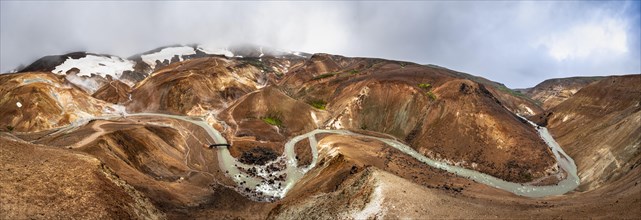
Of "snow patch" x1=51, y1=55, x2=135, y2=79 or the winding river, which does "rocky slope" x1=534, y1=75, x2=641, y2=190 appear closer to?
the winding river

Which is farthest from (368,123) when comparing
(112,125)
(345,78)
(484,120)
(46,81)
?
(46,81)

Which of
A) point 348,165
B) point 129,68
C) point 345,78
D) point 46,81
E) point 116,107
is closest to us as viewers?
point 348,165

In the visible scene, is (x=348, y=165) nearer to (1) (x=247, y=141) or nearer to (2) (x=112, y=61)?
(1) (x=247, y=141)

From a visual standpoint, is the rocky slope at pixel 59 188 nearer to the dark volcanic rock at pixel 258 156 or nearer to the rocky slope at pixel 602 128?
the dark volcanic rock at pixel 258 156

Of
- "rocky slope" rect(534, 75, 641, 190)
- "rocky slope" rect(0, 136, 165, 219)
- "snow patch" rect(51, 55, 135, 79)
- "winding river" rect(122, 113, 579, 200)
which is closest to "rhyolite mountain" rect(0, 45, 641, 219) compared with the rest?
"rocky slope" rect(0, 136, 165, 219)

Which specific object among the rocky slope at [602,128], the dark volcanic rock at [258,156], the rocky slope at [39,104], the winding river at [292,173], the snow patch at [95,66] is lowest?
the snow patch at [95,66]

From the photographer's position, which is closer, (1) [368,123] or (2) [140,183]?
(2) [140,183]

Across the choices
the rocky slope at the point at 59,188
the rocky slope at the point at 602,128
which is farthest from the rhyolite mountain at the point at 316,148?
the rocky slope at the point at 602,128
